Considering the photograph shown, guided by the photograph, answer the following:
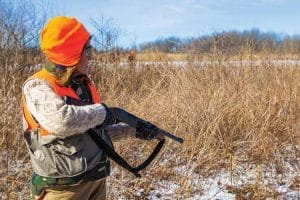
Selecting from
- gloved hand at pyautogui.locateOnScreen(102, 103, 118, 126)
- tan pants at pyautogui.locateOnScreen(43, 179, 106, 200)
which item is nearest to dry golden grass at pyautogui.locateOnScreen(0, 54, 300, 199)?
tan pants at pyautogui.locateOnScreen(43, 179, 106, 200)

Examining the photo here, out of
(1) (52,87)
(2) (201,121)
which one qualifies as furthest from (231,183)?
(1) (52,87)

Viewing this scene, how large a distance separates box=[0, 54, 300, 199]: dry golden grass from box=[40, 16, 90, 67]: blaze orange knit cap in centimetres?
208

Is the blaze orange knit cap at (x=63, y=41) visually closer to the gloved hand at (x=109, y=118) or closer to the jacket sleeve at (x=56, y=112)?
the jacket sleeve at (x=56, y=112)

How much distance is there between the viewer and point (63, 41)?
1746 mm

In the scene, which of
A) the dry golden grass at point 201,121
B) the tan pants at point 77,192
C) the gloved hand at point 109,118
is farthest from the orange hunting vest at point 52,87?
the dry golden grass at point 201,121

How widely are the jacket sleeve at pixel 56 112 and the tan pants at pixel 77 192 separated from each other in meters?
0.28

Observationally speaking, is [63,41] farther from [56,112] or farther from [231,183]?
[231,183]

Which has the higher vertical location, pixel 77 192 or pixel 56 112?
pixel 56 112

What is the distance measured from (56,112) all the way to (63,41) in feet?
0.98

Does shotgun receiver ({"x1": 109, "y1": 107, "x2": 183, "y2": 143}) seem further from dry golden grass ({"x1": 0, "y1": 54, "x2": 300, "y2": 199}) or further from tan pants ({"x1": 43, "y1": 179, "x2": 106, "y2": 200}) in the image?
dry golden grass ({"x1": 0, "y1": 54, "x2": 300, "y2": 199})

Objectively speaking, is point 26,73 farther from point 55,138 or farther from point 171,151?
point 55,138

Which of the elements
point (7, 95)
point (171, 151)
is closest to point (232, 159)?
point (171, 151)

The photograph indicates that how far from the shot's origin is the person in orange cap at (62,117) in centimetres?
169

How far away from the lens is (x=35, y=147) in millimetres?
1796
